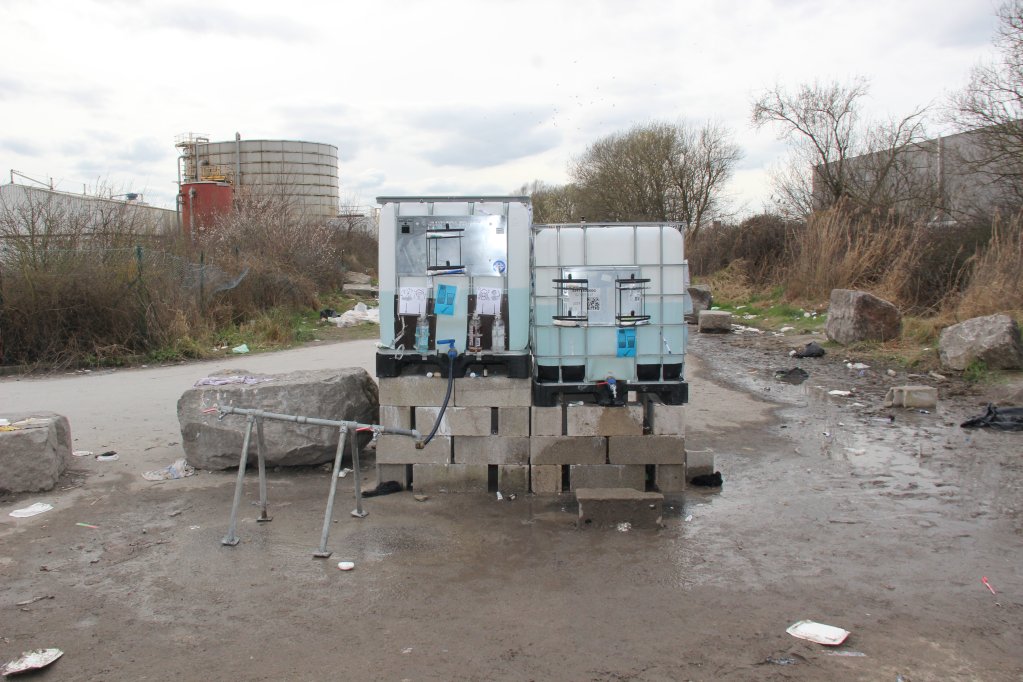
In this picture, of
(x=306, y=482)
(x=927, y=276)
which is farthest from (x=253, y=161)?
(x=306, y=482)

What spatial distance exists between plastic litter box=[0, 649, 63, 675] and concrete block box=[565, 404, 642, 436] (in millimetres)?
3516

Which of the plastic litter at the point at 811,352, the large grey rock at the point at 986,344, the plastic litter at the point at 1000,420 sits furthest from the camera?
the plastic litter at the point at 811,352

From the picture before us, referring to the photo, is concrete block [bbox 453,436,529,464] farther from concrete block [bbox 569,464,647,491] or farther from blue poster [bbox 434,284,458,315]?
blue poster [bbox 434,284,458,315]

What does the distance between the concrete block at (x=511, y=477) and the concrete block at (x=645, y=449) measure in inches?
26.7

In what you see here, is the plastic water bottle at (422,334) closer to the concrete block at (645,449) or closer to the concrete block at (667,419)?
the concrete block at (645,449)

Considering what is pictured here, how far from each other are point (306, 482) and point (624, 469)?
2580 mm

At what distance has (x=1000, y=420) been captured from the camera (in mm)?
7676

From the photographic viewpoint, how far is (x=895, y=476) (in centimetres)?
623

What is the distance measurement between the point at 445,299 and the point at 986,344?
306 inches

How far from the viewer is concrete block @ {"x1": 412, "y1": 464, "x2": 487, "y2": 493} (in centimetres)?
585

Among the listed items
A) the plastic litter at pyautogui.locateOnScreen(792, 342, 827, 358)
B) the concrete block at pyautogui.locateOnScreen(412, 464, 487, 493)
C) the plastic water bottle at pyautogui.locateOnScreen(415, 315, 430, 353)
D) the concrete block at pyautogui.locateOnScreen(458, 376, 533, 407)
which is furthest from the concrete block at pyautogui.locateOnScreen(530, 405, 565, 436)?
the plastic litter at pyautogui.locateOnScreen(792, 342, 827, 358)

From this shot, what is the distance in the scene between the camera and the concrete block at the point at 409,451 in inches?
229

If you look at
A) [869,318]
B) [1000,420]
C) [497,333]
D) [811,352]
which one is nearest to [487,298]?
[497,333]

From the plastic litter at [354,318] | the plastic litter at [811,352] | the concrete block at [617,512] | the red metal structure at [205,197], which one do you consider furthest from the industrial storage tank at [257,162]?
the concrete block at [617,512]
